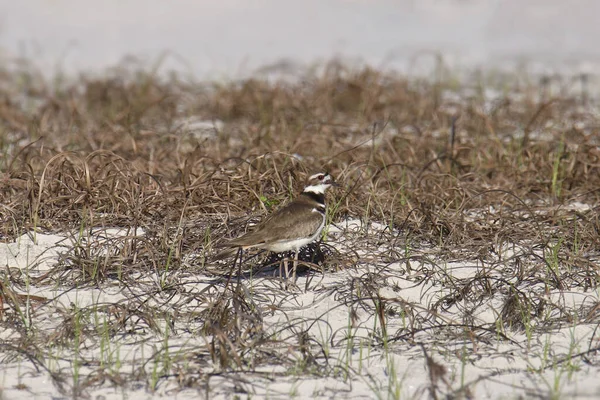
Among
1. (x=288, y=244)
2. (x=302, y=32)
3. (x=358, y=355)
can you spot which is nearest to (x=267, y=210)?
(x=288, y=244)

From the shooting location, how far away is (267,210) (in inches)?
249

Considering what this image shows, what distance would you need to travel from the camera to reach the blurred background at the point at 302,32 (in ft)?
43.3

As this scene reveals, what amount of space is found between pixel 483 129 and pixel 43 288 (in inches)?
193

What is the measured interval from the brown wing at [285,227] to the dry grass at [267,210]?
258 millimetres

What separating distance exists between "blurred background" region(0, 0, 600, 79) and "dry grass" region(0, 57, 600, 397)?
338 cm

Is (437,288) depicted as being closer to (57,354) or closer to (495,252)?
(495,252)

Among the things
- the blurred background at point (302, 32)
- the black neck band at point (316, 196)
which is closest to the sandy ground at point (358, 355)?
the black neck band at point (316, 196)

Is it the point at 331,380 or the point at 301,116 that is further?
the point at 301,116

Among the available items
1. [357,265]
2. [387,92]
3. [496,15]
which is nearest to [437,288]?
[357,265]

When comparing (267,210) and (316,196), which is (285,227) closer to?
(316,196)

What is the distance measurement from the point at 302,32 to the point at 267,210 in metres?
8.78

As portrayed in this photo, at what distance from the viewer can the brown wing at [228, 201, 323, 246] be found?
543 cm

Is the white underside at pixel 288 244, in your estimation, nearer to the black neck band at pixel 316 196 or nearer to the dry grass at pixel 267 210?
the dry grass at pixel 267 210

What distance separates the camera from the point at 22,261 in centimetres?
580
